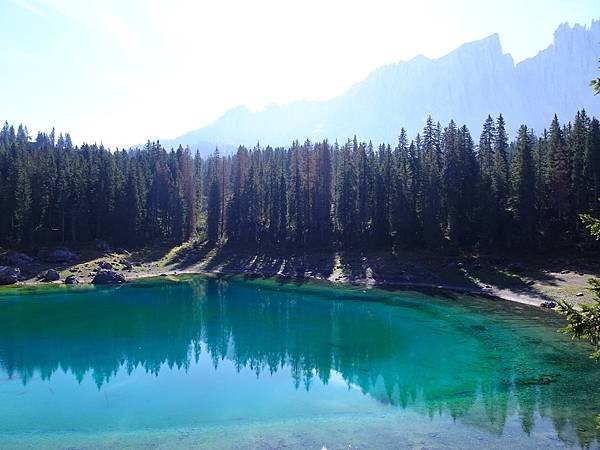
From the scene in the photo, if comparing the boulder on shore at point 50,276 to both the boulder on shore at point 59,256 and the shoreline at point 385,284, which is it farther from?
the boulder on shore at point 59,256

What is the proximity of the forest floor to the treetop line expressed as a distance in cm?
494

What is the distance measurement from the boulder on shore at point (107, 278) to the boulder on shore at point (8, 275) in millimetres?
11821

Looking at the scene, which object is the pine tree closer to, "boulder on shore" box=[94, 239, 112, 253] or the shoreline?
the shoreline

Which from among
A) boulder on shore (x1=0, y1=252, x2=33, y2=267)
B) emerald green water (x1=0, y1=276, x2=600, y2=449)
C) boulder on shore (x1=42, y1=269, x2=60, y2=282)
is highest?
boulder on shore (x1=0, y1=252, x2=33, y2=267)

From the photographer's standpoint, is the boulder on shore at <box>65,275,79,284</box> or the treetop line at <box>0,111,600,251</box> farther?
the boulder on shore at <box>65,275,79,284</box>

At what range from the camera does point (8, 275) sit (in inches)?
3063

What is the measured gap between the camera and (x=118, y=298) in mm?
70375

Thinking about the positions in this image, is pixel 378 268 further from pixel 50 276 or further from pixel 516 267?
pixel 50 276

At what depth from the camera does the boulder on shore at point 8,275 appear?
76938mm

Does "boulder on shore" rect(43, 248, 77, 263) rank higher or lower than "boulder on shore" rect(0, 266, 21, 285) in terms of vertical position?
higher

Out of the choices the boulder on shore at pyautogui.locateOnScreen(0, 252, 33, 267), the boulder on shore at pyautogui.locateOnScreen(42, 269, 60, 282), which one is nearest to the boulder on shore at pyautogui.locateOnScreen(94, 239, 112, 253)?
the boulder on shore at pyautogui.locateOnScreen(0, 252, 33, 267)

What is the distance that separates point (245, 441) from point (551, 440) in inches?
590

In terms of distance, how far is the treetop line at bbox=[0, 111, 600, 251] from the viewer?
78188mm

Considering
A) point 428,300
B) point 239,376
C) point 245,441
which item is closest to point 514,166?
point 428,300
